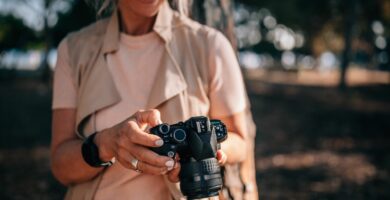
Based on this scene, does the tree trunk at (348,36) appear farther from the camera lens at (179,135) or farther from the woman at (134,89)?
the camera lens at (179,135)

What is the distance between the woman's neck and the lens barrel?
2.44 ft

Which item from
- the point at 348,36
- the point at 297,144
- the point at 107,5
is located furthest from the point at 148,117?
the point at 348,36

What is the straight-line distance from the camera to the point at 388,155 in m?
9.16

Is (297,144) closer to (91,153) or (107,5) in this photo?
(107,5)

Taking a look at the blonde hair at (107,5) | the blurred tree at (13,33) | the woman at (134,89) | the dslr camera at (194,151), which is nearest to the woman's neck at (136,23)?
the woman at (134,89)

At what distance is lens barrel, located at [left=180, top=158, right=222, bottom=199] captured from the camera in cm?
166

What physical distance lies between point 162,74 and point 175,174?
48cm

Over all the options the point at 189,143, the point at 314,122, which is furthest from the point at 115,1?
the point at 314,122

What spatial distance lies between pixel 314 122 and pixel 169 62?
1100 centimetres

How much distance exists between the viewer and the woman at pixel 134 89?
1.96 m

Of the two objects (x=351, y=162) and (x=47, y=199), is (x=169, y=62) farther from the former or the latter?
(x=351, y=162)

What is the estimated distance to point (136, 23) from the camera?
215cm

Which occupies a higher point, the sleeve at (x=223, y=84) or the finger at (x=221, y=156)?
the sleeve at (x=223, y=84)

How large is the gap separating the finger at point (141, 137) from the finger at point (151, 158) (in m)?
0.03
